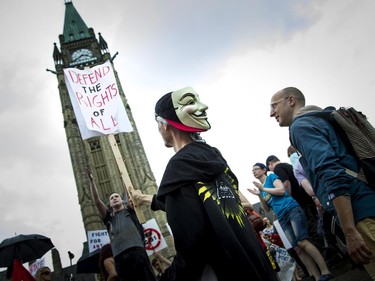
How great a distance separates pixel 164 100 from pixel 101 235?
1383cm

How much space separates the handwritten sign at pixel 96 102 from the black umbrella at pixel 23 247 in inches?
159

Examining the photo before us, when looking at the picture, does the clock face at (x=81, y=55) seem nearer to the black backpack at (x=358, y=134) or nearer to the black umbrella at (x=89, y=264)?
the black umbrella at (x=89, y=264)

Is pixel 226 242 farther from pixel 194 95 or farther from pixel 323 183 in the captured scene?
pixel 323 183

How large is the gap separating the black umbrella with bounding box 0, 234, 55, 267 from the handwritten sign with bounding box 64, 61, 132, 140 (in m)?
4.04

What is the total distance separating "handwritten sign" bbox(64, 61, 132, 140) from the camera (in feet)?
15.2

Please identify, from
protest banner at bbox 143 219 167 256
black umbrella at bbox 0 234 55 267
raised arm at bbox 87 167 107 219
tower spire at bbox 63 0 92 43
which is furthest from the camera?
tower spire at bbox 63 0 92 43

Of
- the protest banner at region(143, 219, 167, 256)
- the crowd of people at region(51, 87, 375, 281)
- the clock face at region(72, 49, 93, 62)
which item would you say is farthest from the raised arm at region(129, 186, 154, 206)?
the clock face at region(72, 49, 93, 62)

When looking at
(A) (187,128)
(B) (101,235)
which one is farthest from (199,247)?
(B) (101,235)

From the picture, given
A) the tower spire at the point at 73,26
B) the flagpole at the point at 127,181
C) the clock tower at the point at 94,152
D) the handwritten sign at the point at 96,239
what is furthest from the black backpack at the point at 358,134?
the tower spire at the point at 73,26

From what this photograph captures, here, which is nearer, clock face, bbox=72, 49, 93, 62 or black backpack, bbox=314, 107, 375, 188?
black backpack, bbox=314, 107, 375, 188

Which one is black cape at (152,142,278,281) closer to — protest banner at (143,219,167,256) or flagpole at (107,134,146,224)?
flagpole at (107,134,146,224)

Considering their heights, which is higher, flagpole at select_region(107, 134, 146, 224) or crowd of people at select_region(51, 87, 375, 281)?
flagpole at select_region(107, 134, 146, 224)

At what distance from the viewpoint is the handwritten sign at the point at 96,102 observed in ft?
15.2

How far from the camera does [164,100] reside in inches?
70.4
